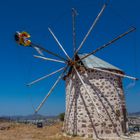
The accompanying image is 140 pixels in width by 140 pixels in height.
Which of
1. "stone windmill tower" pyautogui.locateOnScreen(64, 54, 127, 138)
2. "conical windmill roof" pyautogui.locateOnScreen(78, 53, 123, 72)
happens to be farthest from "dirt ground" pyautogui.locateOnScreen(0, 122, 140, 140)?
"conical windmill roof" pyautogui.locateOnScreen(78, 53, 123, 72)

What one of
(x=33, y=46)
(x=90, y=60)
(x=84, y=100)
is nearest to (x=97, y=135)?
(x=84, y=100)

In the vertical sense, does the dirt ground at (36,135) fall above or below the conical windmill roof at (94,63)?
below

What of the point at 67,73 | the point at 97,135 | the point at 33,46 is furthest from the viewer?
the point at 67,73

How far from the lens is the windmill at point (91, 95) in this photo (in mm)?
18766

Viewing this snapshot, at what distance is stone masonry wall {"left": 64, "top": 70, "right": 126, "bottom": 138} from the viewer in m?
18.7

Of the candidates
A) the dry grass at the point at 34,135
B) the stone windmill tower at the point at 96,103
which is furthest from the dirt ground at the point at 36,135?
the stone windmill tower at the point at 96,103

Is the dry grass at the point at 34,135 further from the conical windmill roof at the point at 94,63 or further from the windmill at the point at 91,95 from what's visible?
the conical windmill roof at the point at 94,63

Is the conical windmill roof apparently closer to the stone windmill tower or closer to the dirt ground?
the stone windmill tower

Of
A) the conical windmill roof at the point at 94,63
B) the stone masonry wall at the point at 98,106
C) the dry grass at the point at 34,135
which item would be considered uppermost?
the conical windmill roof at the point at 94,63

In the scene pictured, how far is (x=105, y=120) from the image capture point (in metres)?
18.8

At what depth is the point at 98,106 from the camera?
18859mm

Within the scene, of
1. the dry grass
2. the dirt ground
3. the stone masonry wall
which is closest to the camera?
the stone masonry wall

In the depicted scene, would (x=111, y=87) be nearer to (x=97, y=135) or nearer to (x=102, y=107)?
(x=102, y=107)

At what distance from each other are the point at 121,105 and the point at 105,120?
1.95m
